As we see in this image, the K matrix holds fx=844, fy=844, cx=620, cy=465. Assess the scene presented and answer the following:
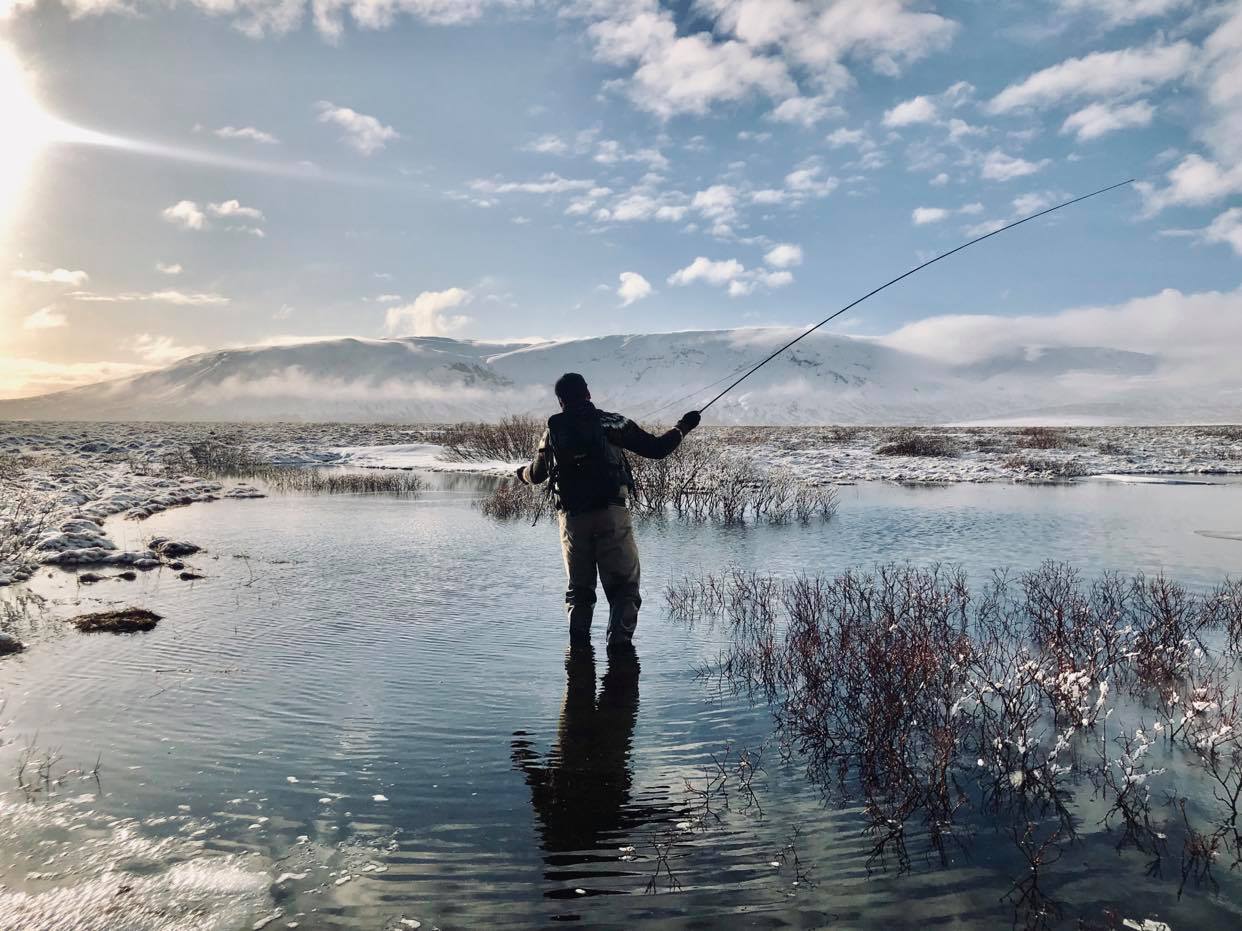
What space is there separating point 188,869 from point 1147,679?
6.55m

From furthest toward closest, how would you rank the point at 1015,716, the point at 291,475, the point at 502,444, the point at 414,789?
1. the point at 502,444
2. the point at 291,475
3. the point at 1015,716
4. the point at 414,789

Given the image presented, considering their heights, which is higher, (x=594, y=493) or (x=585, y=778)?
(x=594, y=493)

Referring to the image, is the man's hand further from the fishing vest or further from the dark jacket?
the fishing vest

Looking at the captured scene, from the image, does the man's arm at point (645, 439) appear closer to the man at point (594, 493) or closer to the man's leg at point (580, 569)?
the man at point (594, 493)

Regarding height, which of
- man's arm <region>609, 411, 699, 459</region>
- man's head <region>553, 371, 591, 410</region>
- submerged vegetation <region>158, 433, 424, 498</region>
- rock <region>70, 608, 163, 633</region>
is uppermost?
man's head <region>553, 371, 591, 410</region>

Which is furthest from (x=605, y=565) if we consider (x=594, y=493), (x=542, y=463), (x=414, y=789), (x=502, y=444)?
(x=502, y=444)

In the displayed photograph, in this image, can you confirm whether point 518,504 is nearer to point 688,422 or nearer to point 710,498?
point 710,498

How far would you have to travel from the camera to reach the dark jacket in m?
7.39

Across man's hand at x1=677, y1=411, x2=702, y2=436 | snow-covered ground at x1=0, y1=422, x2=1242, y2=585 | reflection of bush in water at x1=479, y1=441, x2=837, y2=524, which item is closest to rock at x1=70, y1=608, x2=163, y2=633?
snow-covered ground at x1=0, y1=422, x2=1242, y2=585

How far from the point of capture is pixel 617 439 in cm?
749

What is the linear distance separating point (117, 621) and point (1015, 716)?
26.5 ft

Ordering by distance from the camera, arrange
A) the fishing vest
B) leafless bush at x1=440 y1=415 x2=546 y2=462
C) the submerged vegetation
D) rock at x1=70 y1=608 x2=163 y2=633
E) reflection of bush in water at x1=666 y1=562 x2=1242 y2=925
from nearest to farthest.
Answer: reflection of bush in water at x1=666 y1=562 x2=1242 y2=925 < the fishing vest < rock at x1=70 y1=608 x2=163 y2=633 < the submerged vegetation < leafless bush at x1=440 y1=415 x2=546 y2=462

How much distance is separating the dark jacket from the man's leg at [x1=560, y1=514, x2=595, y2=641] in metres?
0.52

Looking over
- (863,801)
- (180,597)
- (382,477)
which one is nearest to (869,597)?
(863,801)
